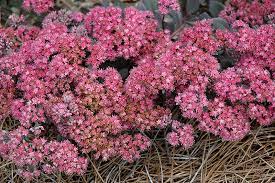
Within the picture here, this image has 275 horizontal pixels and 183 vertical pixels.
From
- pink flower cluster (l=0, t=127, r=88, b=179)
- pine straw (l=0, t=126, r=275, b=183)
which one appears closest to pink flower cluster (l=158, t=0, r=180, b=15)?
pine straw (l=0, t=126, r=275, b=183)

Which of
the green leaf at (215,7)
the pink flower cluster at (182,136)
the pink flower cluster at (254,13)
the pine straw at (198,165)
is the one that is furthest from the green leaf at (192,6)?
the pink flower cluster at (182,136)

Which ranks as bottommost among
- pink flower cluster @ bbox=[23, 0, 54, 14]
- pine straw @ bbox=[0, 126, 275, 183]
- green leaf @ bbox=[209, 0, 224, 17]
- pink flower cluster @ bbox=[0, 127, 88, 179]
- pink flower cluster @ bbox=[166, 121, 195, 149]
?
pine straw @ bbox=[0, 126, 275, 183]

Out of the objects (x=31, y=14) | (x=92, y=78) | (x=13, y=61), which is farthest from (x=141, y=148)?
(x=31, y=14)

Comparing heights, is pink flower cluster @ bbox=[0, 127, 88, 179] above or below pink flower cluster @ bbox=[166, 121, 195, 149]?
below

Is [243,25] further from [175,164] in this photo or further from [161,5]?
[175,164]

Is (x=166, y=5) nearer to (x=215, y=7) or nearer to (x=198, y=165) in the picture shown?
(x=215, y=7)

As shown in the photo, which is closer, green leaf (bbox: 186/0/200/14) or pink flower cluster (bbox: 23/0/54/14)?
pink flower cluster (bbox: 23/0/54/14)

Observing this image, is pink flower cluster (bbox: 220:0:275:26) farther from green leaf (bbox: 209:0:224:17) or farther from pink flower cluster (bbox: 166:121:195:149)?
pink flower cluster (bbox: 166:121:195:149)
